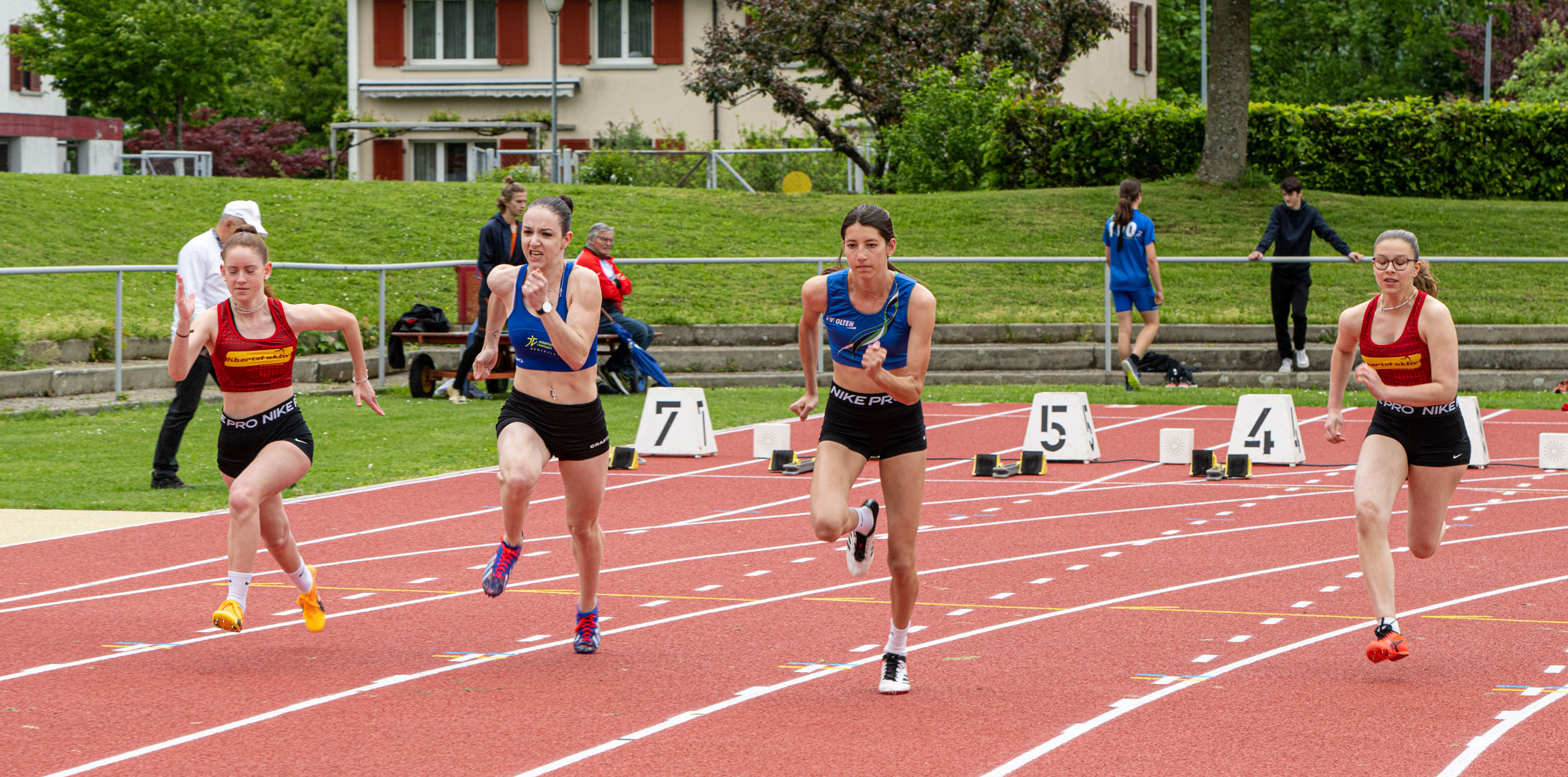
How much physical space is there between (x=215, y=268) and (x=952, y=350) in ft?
33.3

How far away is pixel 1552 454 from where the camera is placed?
1274 cm

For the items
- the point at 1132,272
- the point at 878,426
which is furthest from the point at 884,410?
the point at 1132,272

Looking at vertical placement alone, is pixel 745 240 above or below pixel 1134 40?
below

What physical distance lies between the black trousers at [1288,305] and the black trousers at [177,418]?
11547 mm

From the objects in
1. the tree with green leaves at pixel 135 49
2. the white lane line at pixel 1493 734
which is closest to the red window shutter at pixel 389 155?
the tree with green leaves at pixel 135 49

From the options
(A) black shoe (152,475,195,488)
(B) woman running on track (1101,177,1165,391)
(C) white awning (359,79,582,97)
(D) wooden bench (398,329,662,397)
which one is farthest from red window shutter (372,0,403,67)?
(A) black shoe (152,475,195,488)

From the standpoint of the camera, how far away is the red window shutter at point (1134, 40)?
145 feet

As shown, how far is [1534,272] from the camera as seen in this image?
65.1 ft

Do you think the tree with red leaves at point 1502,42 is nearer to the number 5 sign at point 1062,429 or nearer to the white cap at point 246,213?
the number 5 sign at point 1062,429

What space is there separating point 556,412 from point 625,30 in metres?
36.1

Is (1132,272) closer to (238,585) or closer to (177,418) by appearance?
(177,418)

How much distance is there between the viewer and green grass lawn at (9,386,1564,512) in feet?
37.7

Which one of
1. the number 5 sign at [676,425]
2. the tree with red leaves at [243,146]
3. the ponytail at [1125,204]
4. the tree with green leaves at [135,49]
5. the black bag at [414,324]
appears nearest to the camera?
the number 5 sign at [676,425]

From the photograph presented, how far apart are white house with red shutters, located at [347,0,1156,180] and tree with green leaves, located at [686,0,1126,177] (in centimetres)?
739
